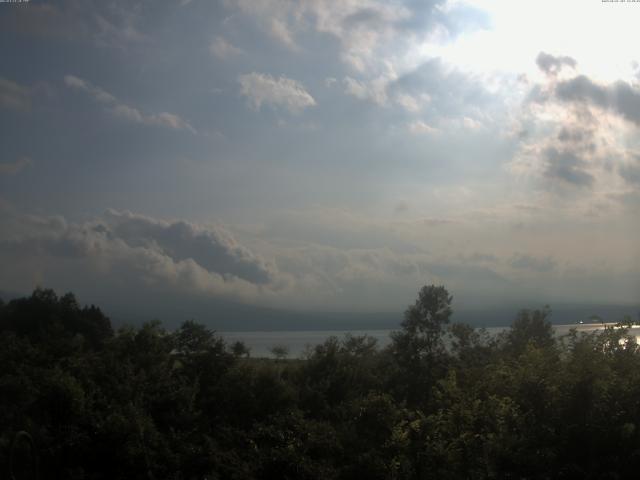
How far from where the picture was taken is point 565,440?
433 inches

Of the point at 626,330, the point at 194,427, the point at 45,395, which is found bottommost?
the point at 194,427

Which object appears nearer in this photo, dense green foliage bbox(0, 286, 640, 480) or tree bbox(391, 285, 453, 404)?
dense green foliage bbox(0, 286, 640, 480)

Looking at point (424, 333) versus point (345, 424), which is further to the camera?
point (424, 333)

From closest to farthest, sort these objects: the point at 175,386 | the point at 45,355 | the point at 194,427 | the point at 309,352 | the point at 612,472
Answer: the point at 612,472, the point at 194,427, the point at 175,386, the point at 45,355, the point at 309,352

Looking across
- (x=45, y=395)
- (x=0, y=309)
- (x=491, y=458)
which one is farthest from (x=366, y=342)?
(x=0, y=309)

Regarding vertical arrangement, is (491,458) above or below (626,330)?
below

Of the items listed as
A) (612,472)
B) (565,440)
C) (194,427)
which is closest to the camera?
(612,472)

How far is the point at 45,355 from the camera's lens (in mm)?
27438

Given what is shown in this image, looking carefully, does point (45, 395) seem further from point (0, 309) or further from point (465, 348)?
point (0, 309)

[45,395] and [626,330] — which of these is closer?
[626,330]

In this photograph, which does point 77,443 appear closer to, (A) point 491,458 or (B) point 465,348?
(A) point 491,458

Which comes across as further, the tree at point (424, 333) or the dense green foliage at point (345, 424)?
the tree at point (424, 333)

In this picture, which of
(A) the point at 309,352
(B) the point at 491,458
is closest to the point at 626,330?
(B) the point at 491,458

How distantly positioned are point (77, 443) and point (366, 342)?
29.3m
